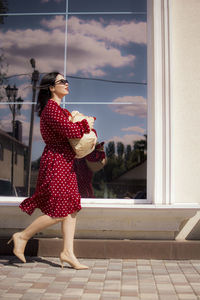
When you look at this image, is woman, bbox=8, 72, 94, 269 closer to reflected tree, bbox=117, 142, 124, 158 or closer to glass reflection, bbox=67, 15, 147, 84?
reflected tree, bbox=117, 142, 124, 158

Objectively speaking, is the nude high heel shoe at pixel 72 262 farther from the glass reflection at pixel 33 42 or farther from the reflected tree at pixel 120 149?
the glass reflection at pixel 33 42

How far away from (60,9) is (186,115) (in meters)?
1.81

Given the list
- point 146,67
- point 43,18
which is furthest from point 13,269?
point 43,18

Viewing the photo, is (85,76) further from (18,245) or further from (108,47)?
(18,245)

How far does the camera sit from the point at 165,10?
375 cm

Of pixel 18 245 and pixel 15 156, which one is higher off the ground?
pixel 15 156

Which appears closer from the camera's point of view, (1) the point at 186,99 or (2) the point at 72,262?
(2) the point at 72,262

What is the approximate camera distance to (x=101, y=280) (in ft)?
9.27

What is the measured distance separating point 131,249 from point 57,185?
0.94m

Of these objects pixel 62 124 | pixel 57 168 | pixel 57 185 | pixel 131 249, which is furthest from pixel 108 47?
pixel 131 249

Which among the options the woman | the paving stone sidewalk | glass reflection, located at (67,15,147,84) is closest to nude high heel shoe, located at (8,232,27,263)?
the woman

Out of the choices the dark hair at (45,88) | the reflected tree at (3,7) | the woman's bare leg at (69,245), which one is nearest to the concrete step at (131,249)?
the woman's bare leg at (69,245)

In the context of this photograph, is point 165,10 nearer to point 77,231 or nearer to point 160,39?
point 160,39

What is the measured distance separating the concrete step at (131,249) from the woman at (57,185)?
15.1 inches
